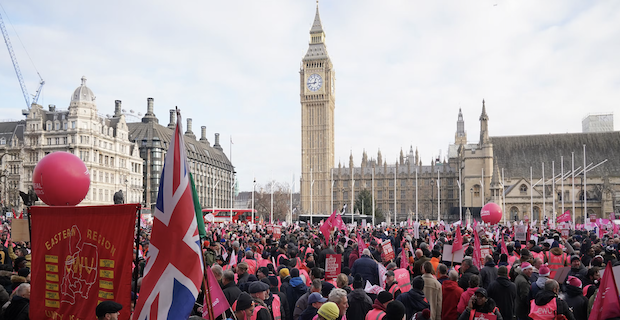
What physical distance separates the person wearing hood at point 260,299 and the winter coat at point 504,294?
3527mm

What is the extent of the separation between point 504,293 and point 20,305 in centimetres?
622

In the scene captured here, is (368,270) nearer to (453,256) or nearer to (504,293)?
(453,256)

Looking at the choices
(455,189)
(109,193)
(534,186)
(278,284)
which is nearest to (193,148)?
(109,193)

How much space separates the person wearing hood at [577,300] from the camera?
6.60 metres

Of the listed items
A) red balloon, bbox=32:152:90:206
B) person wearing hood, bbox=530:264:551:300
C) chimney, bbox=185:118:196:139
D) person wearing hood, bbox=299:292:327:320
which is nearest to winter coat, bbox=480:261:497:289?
person wearing hood, bbox=530:264:551:300

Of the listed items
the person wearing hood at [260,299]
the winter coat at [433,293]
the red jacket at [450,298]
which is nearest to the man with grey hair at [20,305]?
the person wearing hood at [260,299]

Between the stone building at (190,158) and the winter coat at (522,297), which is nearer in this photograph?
the winter coat at (522,297)

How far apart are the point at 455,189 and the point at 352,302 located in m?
82.4

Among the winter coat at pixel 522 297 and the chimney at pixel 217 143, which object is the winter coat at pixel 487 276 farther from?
the chimney at pixel 217 143

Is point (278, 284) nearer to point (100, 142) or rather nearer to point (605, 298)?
point (605, 298)

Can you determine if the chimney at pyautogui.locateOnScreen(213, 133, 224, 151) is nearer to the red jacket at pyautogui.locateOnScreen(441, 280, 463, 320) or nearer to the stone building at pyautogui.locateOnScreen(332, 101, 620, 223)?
the stone building at pyautogui.locateOnScreen(332, 101, 620, 223)

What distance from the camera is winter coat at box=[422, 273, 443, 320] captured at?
23.2 feet

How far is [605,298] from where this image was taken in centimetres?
539

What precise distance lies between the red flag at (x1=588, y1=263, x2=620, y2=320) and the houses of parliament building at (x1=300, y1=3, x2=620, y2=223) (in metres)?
54.0
